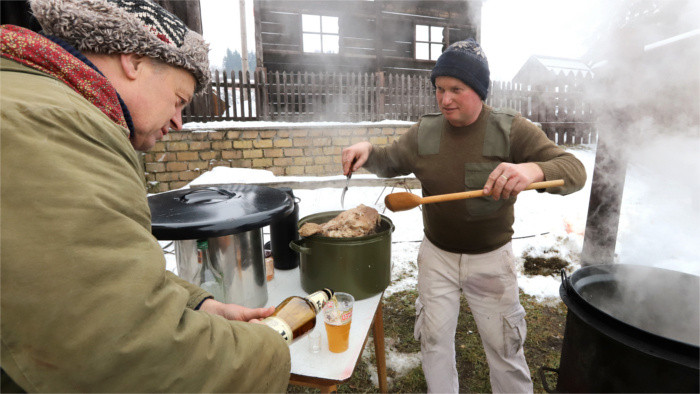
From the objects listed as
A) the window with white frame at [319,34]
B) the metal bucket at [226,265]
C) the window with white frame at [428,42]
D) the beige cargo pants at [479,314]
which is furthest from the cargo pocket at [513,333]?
the window with white frame at [428,42]

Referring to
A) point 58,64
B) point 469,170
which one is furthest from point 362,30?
point 58,64

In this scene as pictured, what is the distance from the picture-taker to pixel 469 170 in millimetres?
2371

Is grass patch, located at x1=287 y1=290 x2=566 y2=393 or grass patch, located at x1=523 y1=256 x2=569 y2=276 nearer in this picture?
grass patch, located at x1=287 y1=290 x2=566 y2=393

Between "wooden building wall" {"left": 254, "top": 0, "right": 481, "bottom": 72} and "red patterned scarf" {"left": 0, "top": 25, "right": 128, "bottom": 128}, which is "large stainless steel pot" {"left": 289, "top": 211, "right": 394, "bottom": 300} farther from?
"wooden building wall" {"left": 254, "top": 0, "right": 481, "bottom": 72}

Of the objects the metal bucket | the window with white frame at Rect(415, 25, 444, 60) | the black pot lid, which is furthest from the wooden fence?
the metal bucket

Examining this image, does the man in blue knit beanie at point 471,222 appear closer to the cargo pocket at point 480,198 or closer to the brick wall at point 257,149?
the cargo pocket at point 480,198

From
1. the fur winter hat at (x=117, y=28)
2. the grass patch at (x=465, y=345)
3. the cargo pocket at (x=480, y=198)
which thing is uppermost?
the fur winter hat at (x=117, y=28)

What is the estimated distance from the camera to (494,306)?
2.38 metres

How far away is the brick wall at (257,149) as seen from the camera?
6.91 m

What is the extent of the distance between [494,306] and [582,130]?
11.7 metres

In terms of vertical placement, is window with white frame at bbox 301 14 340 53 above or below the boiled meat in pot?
above

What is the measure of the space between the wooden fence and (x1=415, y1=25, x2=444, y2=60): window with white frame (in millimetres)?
2982

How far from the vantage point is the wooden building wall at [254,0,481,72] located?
10.7 m

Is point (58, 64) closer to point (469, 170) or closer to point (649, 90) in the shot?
point (469, 170)
